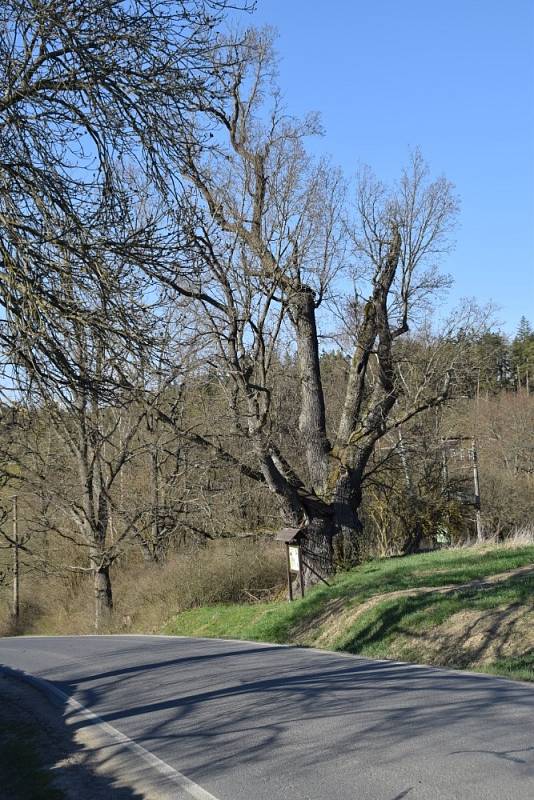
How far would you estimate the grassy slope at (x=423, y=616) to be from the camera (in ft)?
40.7

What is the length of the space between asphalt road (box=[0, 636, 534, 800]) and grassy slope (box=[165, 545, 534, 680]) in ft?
4.00

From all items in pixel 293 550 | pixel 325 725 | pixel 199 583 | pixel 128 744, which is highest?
pixel 293 550

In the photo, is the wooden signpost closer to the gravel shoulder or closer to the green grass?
the gravel shoulder

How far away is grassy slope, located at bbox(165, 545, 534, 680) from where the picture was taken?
12398 mm

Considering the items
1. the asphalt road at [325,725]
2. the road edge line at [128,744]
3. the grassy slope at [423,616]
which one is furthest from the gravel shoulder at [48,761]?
the grassy slope at [423,616]

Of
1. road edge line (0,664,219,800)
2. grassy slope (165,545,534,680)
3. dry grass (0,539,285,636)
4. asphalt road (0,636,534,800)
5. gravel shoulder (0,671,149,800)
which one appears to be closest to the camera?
asphalt road (0,636,534,800)

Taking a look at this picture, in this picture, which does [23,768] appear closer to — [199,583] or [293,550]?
[293,550]

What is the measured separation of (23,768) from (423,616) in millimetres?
7795

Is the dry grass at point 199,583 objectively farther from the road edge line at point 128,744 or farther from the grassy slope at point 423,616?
the road edge line at point 128,744

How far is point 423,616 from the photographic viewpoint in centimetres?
1428

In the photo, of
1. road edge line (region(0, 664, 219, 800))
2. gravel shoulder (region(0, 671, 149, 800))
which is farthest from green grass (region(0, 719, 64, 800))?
road edge line (region(0, 664, 219, 800))

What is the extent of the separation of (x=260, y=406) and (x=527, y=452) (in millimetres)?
28061

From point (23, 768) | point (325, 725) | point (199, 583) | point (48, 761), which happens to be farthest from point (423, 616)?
point (199, 583)

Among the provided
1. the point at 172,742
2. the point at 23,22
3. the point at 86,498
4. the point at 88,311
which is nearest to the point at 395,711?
the point at 172,742
